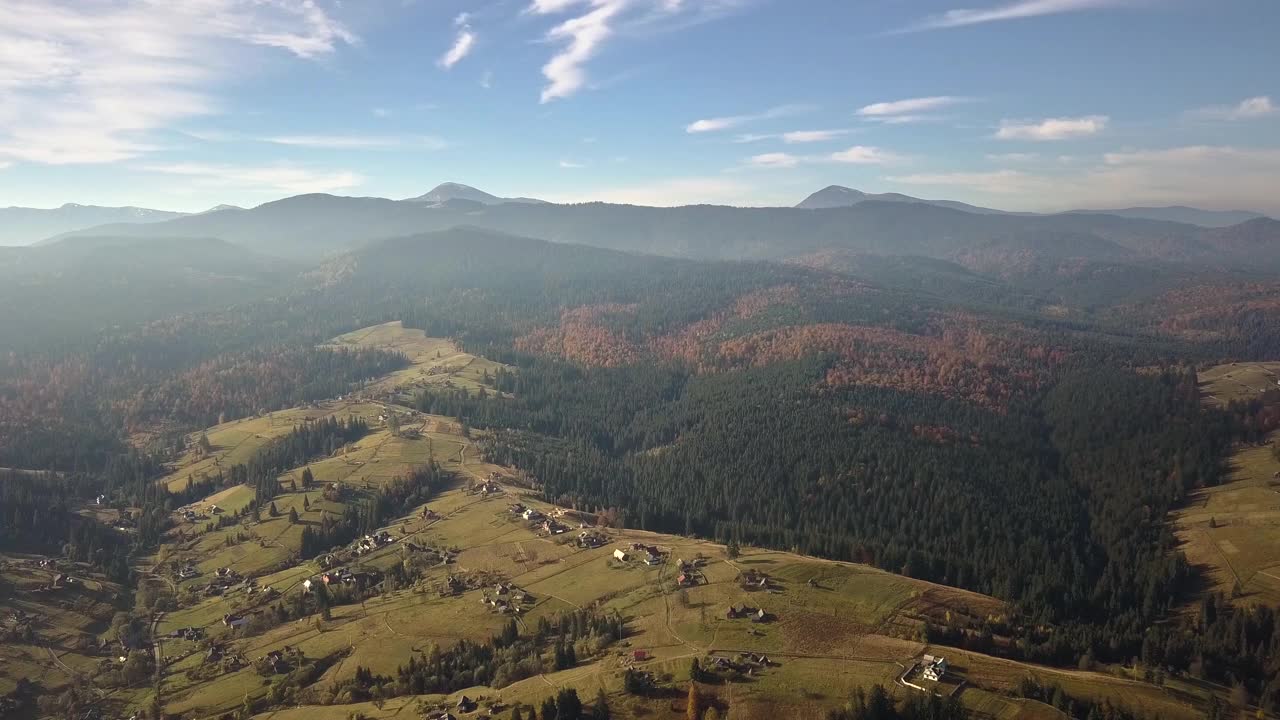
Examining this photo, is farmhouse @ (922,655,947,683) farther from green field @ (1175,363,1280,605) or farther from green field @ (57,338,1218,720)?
green field @ (1175,363,1280,605)

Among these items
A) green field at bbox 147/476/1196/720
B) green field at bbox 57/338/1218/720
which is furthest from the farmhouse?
green field at bbox 147/476/1196/720

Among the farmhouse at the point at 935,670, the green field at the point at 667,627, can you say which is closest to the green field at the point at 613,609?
the green field at the point at 667,627

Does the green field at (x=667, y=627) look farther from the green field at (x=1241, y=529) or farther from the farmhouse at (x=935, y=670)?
the green field at (x=1241, y=529)

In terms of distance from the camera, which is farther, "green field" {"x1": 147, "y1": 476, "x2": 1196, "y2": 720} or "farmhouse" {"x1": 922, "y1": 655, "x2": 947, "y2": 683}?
"green field" {"x1": 147, "y1": 476, "x2": 1196, "y2": 720}

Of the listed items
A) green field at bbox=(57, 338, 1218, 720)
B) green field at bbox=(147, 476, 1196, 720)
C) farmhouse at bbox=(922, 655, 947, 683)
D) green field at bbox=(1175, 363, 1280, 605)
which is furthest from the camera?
green field at bbox=(1175, 363, 1280, 605)

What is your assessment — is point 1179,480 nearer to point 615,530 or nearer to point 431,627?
point 615,530

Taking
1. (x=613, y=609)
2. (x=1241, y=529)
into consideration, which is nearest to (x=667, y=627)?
(x=613, y=609)

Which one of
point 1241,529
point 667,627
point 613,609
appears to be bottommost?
point 1241,529

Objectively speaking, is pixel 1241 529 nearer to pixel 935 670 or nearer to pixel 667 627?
pixel 935 670

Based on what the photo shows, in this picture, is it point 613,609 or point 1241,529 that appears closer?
point 613,609
